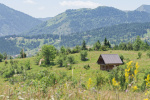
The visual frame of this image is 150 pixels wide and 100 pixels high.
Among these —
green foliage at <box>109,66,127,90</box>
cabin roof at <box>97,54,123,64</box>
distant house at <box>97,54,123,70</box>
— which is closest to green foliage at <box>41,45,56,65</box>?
distant house at <box>97,54,123,70</box>

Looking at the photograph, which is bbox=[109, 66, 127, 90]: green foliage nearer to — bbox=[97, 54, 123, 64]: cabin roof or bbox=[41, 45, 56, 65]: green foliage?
bbox=[97, 54, 123, 64]: cabin roof

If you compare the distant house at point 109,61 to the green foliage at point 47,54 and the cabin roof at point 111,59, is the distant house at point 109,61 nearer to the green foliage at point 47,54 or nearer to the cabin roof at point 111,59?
the cabin roof at point 111,59

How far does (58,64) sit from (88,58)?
1207 centimetres

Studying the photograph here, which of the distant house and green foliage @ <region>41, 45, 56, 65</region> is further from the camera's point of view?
green foliage @ <region>41, 45, 56, 65</region>

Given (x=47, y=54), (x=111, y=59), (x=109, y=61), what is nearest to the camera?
(x=109, y=61)

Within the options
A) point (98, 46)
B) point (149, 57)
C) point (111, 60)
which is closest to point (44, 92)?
point (111, 60)

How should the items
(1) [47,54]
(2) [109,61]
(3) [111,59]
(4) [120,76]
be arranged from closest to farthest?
(4) [120,76] < (2) [109,61] < (3) [111,59] < (1) [47,54]

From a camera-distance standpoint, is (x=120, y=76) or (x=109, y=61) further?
(x=109, y=61)

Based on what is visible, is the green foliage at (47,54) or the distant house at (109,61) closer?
the distant house at (109,61)

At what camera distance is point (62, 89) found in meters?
4.68

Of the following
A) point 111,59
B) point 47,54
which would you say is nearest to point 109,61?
point 111,59

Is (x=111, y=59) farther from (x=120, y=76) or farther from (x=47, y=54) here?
(x=120, y=76)

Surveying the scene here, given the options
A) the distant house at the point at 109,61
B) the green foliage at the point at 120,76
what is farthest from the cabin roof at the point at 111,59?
the green foliage at the point at 120,76

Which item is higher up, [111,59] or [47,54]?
[47,54]
